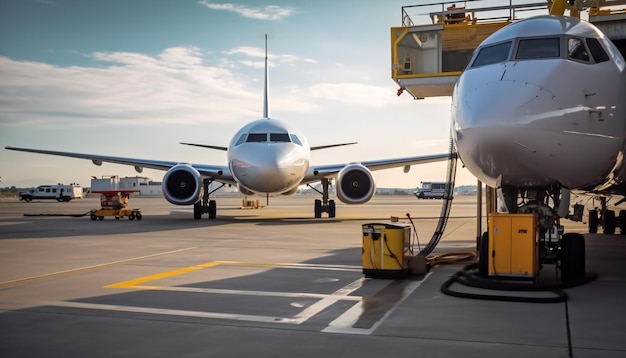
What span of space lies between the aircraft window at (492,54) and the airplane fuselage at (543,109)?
0.06 ft

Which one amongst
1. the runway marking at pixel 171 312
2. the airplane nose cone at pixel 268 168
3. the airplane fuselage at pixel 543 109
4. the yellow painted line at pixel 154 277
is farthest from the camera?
the airplane nose cone at pixel 268 168

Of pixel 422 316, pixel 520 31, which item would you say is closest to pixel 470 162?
pixel 520 31

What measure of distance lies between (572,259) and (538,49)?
2797mm

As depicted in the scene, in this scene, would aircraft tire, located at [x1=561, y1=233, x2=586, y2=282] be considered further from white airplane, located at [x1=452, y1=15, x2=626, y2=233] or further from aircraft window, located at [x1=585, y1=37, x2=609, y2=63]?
aircraft window, located at [x1=585, y1=37, x2=609, y2=63]

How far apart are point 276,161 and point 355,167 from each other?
11.8ft

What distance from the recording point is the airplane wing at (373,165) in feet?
81.7

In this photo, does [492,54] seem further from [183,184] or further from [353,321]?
[183,184]

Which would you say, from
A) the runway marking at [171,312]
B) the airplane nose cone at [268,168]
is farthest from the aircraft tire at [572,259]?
the airplane nose cone at [268,168]

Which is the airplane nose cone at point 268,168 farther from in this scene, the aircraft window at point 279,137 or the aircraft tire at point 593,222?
the aircraft tire at point 593,222

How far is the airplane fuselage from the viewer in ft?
22.5

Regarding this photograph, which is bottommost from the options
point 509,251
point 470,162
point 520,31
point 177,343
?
point 177,343

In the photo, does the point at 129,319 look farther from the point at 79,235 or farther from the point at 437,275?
the point at 79,235

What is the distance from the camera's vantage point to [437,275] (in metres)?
8.96

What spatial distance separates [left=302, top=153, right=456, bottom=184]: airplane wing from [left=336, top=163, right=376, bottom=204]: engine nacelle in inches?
81.9
